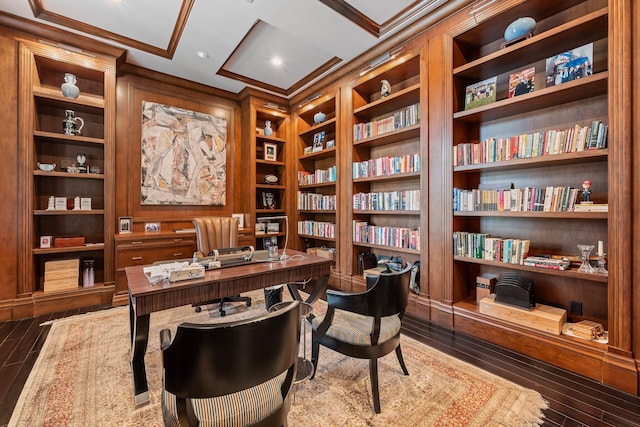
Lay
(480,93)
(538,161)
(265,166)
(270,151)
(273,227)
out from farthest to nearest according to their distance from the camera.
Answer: (265,166) < (270,151) < (273,227) < (480,93) < (538,161)

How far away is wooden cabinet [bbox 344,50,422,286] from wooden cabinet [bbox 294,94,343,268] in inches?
13.3

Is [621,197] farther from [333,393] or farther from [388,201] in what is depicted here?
[333,393]

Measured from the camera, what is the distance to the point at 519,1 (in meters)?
2.23

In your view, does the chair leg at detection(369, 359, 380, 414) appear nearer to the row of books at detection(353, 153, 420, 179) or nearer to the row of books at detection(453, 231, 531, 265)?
the row of books at detection(453, 231, 531, 265)

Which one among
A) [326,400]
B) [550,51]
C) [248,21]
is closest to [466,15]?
[550,51]

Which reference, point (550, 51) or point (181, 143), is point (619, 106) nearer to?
point (550, 51)

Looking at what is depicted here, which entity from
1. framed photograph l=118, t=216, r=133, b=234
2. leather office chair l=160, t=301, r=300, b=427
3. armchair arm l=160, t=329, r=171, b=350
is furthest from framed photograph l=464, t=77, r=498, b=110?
framed photograph l=118, t=216, r=133, b=234

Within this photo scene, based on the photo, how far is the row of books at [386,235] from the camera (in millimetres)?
3154

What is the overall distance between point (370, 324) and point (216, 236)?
2105 millimetres

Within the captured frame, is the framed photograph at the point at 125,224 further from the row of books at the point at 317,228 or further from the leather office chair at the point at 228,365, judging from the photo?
the leather office chair at the point at 228,365

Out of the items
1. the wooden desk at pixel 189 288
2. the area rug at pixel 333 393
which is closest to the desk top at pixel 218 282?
the wooden desk at pixel 189 288

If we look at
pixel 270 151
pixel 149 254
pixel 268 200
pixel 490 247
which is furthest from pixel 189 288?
pixel 270 151

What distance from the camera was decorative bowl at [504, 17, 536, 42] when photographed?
224cm

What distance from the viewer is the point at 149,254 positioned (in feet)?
11.5
